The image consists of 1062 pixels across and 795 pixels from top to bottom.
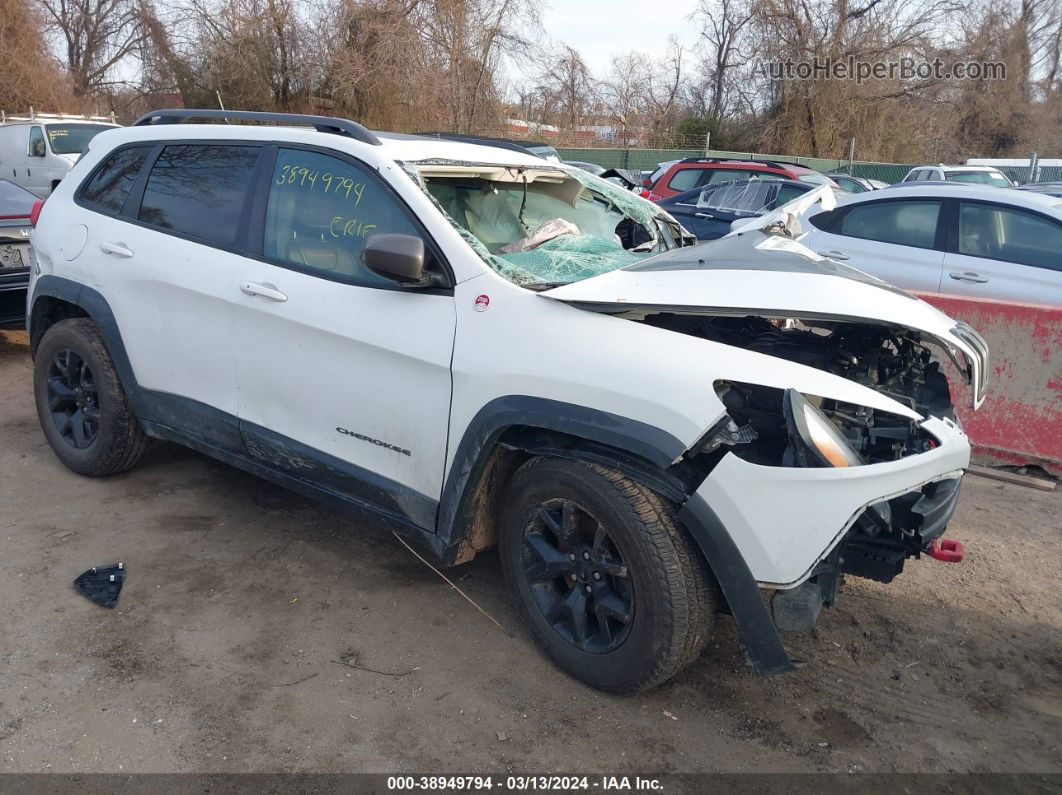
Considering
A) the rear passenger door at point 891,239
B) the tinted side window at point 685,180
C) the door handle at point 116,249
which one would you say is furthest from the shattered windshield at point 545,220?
the tinted side window at point 685,180

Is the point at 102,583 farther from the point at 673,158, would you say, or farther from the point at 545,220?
the point at 673,158

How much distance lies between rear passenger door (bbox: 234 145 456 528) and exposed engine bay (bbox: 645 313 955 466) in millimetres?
907

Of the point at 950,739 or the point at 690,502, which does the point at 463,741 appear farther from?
the point at 950,739

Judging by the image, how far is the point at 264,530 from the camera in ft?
14.0

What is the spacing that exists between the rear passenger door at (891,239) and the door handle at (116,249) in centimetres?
555

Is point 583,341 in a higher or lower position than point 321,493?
higher

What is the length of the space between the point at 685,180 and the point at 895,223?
6070 millimetres

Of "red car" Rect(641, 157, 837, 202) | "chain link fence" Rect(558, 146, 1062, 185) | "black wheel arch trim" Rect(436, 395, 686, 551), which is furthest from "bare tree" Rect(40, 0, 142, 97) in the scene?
"black wheel arch trim" Rect(436, 395, 686, 551)

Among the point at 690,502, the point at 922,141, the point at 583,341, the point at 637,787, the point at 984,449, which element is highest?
the point at 922,141

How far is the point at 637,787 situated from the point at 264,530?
Answer: 2.35 metres

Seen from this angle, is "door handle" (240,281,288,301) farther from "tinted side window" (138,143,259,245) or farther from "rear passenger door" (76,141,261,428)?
"tinted side window" (138,143,259,245)

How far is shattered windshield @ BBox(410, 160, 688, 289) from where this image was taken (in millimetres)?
3504

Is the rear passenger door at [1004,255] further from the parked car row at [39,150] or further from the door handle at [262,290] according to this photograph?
the parked car row at [39,150]

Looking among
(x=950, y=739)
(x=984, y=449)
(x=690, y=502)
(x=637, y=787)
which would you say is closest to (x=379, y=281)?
(x=690, y=502)
